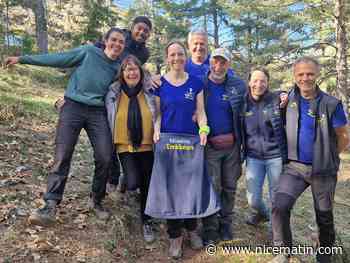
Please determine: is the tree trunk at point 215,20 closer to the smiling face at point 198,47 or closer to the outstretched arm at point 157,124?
the smiling face at point 198,47

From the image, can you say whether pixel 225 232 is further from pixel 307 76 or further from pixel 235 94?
pixel 307 76

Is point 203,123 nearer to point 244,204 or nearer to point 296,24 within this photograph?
point 244,204

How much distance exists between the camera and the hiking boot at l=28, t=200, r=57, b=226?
4.89 metres

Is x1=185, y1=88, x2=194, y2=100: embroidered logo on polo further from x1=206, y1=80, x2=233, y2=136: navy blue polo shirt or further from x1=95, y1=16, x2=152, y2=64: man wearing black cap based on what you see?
x1=95, y1=16, x2=152, y2=64: man wearing black cap

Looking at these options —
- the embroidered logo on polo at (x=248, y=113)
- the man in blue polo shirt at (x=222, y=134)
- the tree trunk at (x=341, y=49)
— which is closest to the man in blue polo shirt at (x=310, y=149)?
the embroidered logo on polo at (x=248, y=113)

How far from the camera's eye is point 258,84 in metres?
5.36

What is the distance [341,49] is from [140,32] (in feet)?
34.3

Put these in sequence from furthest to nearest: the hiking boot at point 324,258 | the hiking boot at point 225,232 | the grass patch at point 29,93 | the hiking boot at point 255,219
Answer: the grass patch at point 29,93 < the hiking boot at point 255,219 < the hiking boot at point 225,232 < the hiking boot at point 324,258

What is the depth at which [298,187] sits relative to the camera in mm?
4848

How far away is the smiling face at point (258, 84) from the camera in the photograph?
536 cm

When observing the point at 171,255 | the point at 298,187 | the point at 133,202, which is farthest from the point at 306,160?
the point at 133,202

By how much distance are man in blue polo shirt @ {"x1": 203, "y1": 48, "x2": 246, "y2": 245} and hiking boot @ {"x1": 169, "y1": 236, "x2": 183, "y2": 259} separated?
1.35 feet

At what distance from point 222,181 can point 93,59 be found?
2419 millimetres

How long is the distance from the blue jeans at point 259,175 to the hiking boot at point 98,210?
2.16m
